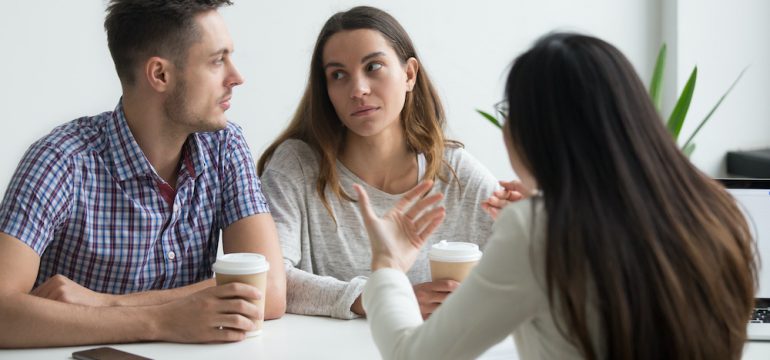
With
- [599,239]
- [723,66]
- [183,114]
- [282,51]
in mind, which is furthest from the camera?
[723,66]

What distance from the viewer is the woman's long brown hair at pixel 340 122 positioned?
2154mm

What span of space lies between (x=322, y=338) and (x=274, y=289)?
19 cm

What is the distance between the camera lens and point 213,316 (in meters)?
1.61

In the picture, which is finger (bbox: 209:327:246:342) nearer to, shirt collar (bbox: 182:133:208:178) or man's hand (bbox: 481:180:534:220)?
shirt collar (bbox: 182:133:208:178)

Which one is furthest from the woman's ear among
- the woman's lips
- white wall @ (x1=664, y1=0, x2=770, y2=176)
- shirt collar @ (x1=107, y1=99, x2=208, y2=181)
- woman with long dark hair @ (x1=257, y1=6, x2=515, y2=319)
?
white wall @ (x1=664, y1=0, x2=770, y2=176)

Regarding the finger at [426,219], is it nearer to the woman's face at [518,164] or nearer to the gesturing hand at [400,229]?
the gesturing hand at [400,229]

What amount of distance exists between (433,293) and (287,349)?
33 centimetres

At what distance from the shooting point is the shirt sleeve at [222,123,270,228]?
197cm

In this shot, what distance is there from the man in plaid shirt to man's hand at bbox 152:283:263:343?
4cm

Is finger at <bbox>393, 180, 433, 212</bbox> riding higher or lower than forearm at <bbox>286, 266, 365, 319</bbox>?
higher

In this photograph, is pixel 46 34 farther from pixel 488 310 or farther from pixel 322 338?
pixel 488 310

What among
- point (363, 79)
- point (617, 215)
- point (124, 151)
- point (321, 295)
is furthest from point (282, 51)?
point (617, 215)

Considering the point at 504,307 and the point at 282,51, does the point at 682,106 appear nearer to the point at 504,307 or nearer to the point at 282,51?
the point at 282,51

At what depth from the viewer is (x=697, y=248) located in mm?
1097
